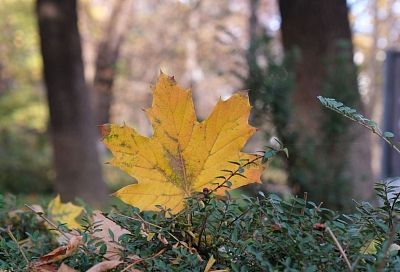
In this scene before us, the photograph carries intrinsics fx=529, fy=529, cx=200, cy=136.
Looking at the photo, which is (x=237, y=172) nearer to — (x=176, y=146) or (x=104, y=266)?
(x=176, y=146)

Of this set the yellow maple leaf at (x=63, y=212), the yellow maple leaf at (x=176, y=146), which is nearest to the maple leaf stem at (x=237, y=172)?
the yellow maple leaf at (x=176, y=146)

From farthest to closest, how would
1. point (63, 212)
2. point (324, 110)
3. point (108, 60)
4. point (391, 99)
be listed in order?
1. point (108, 60)
2. point (391, 99)
3. point (324, 110)
4. point (63, 212)

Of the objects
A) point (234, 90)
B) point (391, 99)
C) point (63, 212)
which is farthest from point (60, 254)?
point (391, 99)

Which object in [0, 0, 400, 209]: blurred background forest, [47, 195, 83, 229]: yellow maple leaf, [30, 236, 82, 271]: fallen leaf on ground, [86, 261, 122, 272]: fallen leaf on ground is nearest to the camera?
[86, 261, 122, 272]: fallen leaf on ground

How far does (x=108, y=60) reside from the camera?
50.5ft

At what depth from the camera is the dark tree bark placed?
7.76 meters

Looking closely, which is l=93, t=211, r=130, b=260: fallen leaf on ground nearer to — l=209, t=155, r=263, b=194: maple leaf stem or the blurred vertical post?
l=209, t=155, r=263, b=194: maple leaf stem

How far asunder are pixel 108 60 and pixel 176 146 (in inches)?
579

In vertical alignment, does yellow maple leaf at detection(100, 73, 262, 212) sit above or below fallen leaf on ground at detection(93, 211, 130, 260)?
above

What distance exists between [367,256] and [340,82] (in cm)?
334

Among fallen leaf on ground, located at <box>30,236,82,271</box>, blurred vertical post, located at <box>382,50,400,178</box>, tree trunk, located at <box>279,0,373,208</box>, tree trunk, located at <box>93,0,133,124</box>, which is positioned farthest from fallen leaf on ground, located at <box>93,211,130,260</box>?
tree trunk, located at <box>93,0,133,124</box>

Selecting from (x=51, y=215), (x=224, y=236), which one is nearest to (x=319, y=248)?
(x=224, y=236)

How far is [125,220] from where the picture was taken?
3.47 ft

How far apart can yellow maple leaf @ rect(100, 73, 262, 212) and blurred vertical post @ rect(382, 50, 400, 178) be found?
5.64 m
